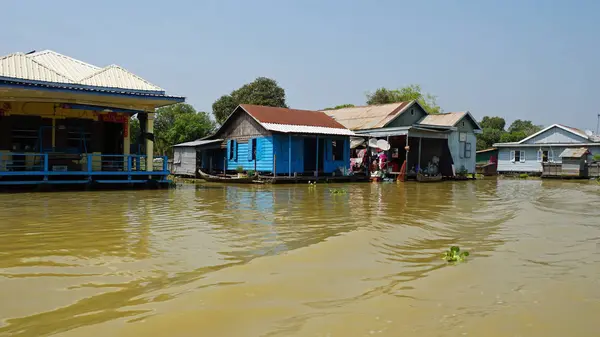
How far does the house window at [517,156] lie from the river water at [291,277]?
30559mm

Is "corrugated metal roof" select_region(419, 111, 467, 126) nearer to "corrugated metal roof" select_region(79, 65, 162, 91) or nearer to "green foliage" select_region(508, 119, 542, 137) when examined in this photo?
"corrugated metal roof" select_region(79, 65, 162, 91)

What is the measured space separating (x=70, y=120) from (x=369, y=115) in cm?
1941

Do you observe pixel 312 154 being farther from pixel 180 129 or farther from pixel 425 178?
pixel 180 129

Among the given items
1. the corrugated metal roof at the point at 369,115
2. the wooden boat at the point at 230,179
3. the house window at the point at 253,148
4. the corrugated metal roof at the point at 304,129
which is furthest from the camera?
the corrugated metal roof at the point at 369,115

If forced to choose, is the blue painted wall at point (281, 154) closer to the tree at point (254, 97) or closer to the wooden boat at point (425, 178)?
the wooden boat at point (425, 178)

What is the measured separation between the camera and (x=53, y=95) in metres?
14.2

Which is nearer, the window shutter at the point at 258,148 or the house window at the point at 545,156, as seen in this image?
the window shutter at the point at 258,148

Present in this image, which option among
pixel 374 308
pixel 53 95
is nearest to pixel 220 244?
pixel 374 308

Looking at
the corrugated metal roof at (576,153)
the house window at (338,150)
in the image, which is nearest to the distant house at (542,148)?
the corrugated metal roof at (576,153)

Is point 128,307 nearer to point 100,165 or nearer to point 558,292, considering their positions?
point 558,292

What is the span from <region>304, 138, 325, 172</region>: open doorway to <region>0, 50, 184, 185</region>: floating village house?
880cm

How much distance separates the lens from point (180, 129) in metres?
36.0

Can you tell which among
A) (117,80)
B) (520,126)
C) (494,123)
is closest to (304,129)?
(117,80)

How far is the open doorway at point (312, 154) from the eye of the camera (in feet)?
76.5
